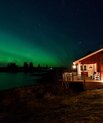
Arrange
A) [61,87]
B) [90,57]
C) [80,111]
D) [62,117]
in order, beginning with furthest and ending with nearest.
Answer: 1. [90,57]
2. [61,87]
3. [80,111]
4. [62,117]

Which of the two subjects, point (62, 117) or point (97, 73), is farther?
point (97, 73)

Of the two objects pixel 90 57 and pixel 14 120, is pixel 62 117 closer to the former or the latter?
pixel 14 120

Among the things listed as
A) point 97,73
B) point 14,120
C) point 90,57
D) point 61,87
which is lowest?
point 14,120

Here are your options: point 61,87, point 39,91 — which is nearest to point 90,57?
point 61,87

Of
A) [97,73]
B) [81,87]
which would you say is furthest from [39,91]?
[97,73]

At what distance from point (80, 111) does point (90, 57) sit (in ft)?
44.2

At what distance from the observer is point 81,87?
917 inches

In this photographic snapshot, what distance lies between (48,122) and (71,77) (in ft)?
46.0

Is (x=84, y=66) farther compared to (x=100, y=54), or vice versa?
(x=84, y=66)

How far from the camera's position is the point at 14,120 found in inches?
494

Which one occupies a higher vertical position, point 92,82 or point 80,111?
point 92,82

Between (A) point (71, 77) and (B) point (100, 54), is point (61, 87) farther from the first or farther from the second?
(B) point (100, 54)

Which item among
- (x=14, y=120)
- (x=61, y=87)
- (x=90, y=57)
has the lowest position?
(x=14, y=120)

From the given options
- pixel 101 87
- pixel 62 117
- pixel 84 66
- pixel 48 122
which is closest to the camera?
pixel 48 122
